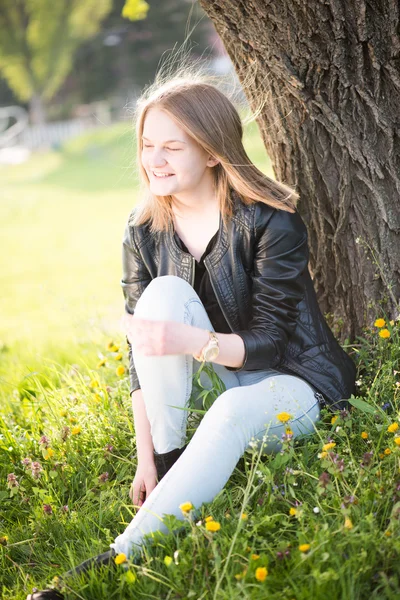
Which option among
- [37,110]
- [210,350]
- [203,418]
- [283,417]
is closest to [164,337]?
[210,350]

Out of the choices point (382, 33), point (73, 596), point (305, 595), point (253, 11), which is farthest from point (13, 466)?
point (382, 33)

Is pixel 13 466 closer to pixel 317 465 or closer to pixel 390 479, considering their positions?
pixel 317 465

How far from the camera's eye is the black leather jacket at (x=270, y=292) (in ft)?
7.52

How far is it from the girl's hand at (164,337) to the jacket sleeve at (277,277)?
25 cm

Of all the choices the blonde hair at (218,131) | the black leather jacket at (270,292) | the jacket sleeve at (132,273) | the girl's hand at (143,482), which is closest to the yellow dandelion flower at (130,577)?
the girl's hand at (143,482)

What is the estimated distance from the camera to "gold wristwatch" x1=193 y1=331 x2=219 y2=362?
2082 millimetres

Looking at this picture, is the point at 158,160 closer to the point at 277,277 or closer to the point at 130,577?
the point at 277,277

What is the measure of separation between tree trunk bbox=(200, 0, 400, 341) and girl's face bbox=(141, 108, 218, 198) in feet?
1.44

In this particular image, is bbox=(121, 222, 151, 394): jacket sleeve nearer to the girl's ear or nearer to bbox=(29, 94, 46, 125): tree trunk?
the girl's ear

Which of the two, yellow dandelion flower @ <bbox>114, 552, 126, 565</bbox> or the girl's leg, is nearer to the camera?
yellow dandelion flower @ <bbox>114, 552, 126, 565</bbox>

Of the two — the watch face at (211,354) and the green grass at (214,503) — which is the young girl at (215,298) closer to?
the watch face at (211,354)

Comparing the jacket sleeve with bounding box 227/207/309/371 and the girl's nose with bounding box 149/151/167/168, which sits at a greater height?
→ the girl's nose with bounding box 149/151/167/168

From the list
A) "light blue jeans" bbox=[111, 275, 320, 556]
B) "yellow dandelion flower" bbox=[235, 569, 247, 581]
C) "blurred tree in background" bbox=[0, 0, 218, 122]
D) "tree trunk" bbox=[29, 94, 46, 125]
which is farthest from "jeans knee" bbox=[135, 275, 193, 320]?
"tree trunk" bbox=[29, 94, 46, 125]

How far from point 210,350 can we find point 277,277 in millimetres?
371
